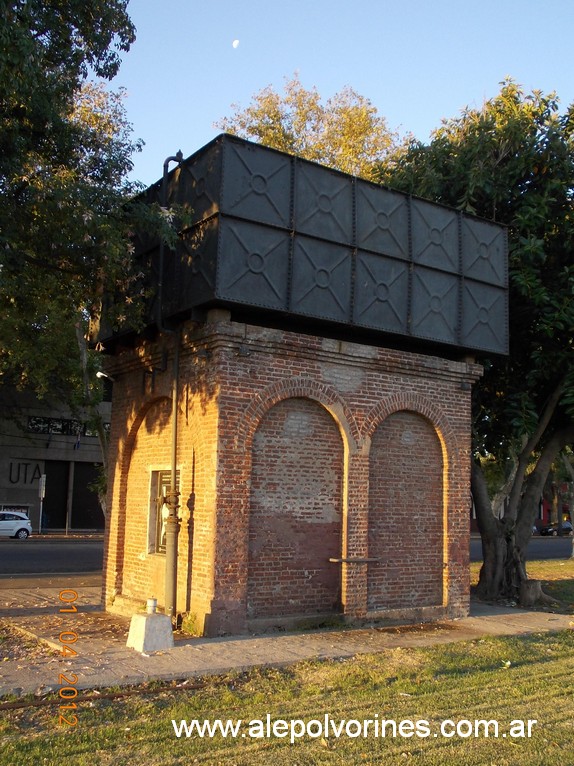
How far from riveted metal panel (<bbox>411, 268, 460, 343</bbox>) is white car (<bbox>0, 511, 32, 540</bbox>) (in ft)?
93.1

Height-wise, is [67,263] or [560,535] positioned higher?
[67,263]

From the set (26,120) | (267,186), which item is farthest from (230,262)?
(26,120)

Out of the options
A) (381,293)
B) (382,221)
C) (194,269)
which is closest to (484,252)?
(382,221)

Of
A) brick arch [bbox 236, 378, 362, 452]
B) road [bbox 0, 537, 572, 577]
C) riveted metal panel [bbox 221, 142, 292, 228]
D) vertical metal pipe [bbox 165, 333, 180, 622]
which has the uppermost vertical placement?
riveted metal panel [bbox 221, 142, 292, 228]

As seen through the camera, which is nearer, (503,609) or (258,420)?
(258,420)

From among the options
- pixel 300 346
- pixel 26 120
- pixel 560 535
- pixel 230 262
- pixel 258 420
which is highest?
pixel 26 120

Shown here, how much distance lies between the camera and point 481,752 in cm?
624

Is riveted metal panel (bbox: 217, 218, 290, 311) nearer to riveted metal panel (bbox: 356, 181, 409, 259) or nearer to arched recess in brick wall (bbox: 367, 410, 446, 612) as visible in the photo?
riveted metal panel (bbox: 356, 181, 409, 259)

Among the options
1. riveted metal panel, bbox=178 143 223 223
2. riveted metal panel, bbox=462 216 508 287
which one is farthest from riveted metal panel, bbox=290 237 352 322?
riveted metal panel, bbox=462 216 508 287

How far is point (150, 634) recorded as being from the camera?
Result: 32.1ft

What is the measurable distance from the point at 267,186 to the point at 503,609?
9.68 meters

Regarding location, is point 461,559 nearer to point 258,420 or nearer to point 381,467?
point 381,467

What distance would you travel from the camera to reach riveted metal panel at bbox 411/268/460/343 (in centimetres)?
1362

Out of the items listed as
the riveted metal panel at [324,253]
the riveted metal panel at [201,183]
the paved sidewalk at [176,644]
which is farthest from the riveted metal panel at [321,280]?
the paved sidewalk at [176,644]
